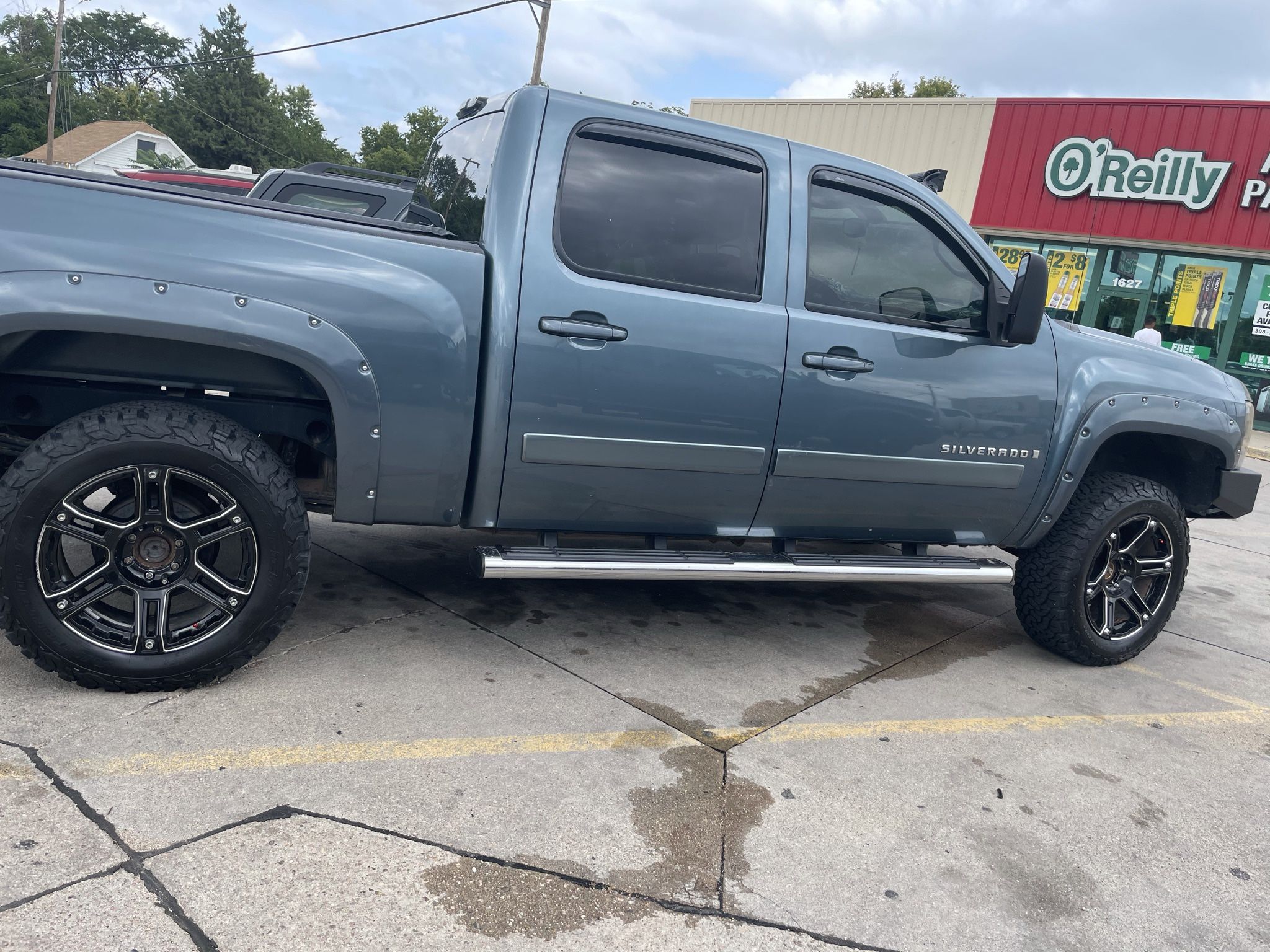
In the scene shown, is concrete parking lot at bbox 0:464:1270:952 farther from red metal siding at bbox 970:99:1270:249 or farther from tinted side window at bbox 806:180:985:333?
red metal siding at bbox 970:99:1270:249

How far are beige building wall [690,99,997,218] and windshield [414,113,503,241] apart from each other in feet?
46.4

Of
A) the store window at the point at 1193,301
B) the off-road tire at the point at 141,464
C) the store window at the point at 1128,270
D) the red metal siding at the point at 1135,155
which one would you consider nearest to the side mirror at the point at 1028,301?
the off-road tire at the point at 141,464

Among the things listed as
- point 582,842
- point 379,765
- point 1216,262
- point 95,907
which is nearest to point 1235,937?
point 582,842

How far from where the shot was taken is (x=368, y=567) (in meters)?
4.56

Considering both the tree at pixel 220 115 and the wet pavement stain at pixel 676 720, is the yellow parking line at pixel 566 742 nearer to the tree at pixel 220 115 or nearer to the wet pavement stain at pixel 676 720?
the wet pavement stain at pixel 676 720

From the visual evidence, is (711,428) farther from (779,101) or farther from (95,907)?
(779,101)

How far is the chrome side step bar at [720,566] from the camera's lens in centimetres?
330

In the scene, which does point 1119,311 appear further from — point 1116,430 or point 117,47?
point 117,47

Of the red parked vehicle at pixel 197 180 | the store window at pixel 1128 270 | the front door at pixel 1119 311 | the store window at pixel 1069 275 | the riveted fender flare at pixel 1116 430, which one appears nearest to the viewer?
the riveted fender flare at pixel 1116 430

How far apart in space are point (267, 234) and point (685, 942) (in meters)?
2.25

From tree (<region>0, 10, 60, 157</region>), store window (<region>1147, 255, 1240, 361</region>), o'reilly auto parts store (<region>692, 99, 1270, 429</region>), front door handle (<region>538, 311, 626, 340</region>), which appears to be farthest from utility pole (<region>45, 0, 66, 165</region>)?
front door handle (<region>538, 311, 626, 340</region>)

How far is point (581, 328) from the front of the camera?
10.4 ft

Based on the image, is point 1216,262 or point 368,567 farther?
point 1216,262

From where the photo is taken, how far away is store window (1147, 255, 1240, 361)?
15398mm
